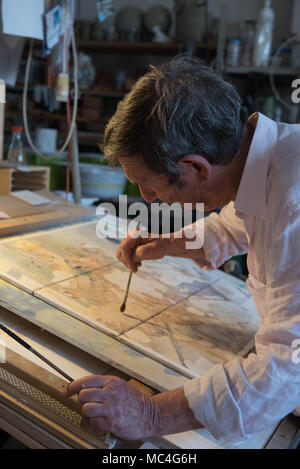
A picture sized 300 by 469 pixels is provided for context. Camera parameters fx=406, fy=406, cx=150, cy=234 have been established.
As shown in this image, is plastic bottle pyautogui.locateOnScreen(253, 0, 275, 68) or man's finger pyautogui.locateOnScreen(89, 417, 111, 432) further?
plastic bottle pyautogui.locateOnScreen(253, 0, 275, 68)

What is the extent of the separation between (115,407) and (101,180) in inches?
92.1

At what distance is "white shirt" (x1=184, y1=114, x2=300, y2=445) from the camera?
769mm

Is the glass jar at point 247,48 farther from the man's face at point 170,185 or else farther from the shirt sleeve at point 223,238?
the man's face at point 170,185

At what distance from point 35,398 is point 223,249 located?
807 mm

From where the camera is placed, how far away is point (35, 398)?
33.9 inches

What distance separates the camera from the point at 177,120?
84cm

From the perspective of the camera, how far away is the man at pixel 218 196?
78 cm

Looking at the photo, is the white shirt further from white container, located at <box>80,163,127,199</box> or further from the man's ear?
white container, located at <box>80,163,127,199</box>

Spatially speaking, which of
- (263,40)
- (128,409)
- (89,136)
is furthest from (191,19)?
(128,409)

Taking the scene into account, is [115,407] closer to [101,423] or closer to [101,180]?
[101,423]

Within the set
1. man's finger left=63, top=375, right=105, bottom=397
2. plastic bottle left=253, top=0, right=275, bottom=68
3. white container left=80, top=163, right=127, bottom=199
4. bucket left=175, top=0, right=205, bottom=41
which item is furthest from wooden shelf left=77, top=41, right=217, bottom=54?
man's finger left=63, top=375, right=105, bottom=397

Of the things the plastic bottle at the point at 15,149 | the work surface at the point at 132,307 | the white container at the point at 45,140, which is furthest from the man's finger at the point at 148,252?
the white container at the point at 45,140

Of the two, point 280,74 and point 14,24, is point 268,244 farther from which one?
point 280,74
